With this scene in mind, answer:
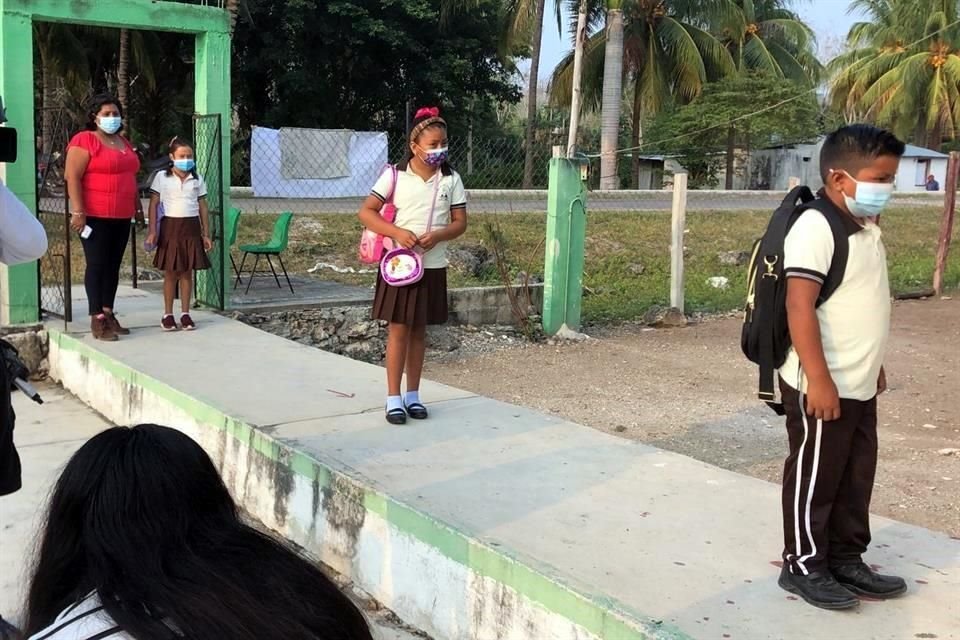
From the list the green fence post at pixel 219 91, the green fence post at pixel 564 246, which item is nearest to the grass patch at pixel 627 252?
the green fence post at pixel 564 246

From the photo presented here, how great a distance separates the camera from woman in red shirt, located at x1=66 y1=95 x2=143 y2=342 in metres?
5.89

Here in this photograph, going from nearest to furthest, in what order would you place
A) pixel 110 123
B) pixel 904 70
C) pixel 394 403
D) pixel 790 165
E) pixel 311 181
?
pixel 394 403 → pixel 110 123 → pixel 311 181 → pixel 904 70 → pixel 790 165

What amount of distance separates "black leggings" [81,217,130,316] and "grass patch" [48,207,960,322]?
3.43 metres

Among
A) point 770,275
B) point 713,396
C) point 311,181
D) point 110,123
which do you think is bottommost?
point 713,396

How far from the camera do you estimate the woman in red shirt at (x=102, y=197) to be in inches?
232

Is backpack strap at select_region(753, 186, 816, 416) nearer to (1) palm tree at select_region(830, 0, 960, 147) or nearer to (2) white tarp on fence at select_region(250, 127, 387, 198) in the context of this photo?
(2) white tarp on fence at select_region(250, 127, 387, 198)

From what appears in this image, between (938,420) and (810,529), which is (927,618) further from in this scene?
(938,420)

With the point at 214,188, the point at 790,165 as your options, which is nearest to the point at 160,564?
the point at 214,188

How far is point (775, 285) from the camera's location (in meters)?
2.70

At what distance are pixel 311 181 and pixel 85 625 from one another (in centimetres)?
1531

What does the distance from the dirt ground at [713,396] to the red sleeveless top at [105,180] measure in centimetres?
257

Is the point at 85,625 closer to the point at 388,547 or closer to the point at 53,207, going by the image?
the point at 388,547

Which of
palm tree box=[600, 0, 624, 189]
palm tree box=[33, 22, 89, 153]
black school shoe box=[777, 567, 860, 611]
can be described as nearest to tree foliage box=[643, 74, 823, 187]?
palm tree box=[600, 0, 624, 189]

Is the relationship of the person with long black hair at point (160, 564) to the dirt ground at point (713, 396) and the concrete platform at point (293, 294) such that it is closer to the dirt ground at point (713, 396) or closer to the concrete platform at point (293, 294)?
the dirt ground at point (713, 396)
